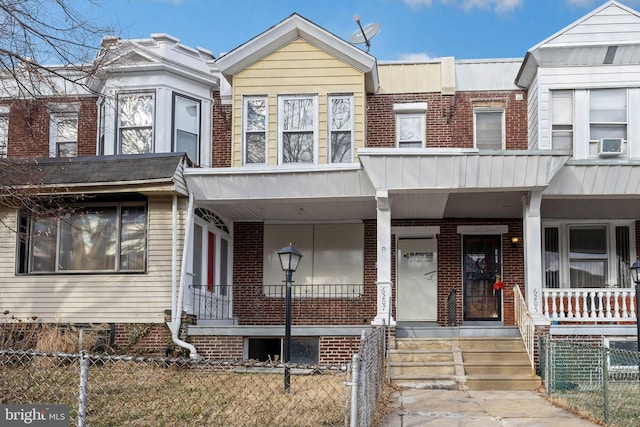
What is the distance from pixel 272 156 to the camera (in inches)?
599

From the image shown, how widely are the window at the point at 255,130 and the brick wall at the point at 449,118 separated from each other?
8.75 ft

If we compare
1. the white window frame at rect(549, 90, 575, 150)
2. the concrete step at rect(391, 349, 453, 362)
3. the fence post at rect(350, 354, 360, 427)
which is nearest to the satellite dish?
the white window frame at rect(549, 90, 575, 150)

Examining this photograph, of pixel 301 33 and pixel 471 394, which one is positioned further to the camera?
pixel 301 33

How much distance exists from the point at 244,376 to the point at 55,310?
4798 mm

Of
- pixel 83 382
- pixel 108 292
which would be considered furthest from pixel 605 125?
pixel 83 382

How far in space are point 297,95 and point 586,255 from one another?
7662 mm

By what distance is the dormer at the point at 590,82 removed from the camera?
14.6 meters

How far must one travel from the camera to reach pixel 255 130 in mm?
15469

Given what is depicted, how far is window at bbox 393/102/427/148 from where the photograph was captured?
16.6m

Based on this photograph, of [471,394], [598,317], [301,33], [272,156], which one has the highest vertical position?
[301,33]

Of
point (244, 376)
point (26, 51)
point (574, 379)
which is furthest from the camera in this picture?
point (244, 376)

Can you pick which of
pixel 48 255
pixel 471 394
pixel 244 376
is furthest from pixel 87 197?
pixel 471 394

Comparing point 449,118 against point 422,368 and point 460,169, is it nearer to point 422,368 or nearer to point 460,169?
point 460,169

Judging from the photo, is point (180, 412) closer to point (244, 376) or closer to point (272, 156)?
point (244, 376)
